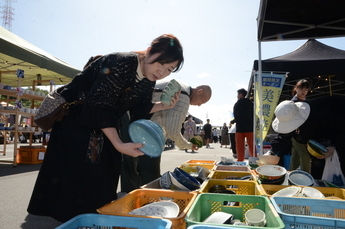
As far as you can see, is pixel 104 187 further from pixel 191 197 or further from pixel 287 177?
pixel 287 177

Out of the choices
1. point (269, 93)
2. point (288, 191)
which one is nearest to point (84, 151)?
point (288, 191)

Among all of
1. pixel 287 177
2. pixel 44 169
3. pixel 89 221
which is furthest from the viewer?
pixel 287 177

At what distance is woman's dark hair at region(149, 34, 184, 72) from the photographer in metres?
1.17

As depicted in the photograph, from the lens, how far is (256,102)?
4.74 metres

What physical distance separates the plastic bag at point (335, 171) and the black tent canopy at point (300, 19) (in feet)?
7.61

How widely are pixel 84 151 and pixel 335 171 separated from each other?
1.90 m

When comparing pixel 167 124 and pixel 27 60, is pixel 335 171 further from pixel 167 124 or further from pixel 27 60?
pixel 27 60

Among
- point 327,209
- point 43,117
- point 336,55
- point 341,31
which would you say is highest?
point 341,31

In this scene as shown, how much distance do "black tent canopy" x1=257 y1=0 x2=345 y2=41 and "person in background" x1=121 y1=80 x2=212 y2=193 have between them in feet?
6.83

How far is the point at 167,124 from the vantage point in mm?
1913

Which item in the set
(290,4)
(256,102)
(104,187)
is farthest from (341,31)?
(104,187)

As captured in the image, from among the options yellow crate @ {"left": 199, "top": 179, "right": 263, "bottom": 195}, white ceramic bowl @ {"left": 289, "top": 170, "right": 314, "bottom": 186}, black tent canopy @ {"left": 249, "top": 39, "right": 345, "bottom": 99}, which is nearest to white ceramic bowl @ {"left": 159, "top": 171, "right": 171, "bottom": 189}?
yellow crate @ {"left": 199, "top": 179, "right": 263, "bottom": 195}

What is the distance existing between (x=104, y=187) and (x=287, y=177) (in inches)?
51.9

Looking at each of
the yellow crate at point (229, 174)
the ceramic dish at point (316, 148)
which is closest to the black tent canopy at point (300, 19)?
the ceramic dish at point (316, 148)
